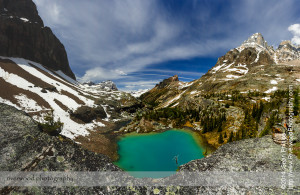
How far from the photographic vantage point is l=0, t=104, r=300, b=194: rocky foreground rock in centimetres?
494

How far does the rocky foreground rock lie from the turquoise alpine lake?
17.7m

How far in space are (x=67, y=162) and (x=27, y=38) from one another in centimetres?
14194

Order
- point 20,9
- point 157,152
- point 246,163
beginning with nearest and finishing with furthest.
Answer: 1. point 246,163
2. point 157,152
3. point 20,9

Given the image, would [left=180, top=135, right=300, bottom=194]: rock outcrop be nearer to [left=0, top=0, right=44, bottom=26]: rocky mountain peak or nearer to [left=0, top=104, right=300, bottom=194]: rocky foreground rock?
[left=0, top=104, right=300, bottom=194]: rocky foreground rock

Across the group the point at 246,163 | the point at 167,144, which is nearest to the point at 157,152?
the point at 167,144

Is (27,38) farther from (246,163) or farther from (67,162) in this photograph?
(246,163)

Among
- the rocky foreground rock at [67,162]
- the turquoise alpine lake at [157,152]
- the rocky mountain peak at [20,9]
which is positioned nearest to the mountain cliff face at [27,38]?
the rocky mountain peak at [20,9]

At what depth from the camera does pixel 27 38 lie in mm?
98438

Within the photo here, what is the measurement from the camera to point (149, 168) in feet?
84.4

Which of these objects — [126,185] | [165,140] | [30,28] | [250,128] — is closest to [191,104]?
[165,140]

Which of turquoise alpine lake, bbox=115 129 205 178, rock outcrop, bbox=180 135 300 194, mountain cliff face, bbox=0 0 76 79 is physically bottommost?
turquoise alpine lake, bbox=115 129 205 178

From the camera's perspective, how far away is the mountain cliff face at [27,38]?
86.4 m

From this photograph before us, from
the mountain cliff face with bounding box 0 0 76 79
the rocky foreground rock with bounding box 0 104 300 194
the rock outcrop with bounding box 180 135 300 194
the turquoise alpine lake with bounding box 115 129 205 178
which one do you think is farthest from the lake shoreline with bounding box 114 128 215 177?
the mountain cliff face with bounding box 0 0 76 79

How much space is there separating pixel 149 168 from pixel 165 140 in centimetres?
1699
